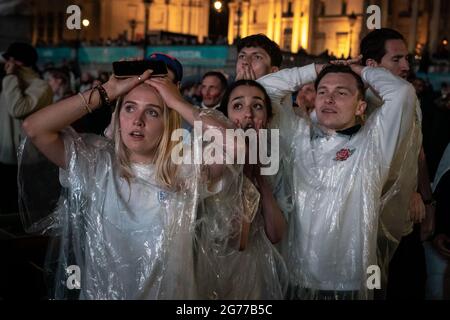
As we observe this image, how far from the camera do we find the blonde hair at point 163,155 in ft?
7.54

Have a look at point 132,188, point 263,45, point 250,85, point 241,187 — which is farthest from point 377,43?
point 132,188

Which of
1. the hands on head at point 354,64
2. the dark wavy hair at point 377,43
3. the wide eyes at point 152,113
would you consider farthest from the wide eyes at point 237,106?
the dark wavy hair at point 377,43

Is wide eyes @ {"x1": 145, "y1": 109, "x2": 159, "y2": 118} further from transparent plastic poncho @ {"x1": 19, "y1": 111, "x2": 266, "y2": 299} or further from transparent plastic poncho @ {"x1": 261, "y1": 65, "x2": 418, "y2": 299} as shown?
transparent plastic poncho @ {"x1": 261, "y1": 65, "x2": 418, "y2": 299}

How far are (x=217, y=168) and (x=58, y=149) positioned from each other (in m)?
0.68

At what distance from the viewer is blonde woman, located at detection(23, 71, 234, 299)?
7.39ft

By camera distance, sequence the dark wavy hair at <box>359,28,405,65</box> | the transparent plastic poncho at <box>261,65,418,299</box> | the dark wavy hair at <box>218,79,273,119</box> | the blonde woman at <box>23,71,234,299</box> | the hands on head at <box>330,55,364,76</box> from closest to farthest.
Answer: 1. the blonde woman at <box>23,71,234,299</box>
2. the transparent plastic poncho at <box>261,65,418,299</box>
3. the dark wavy hair at <box>218,79,273,119</box>
4. the hands on head at <box>330,55,364,76</box>
5. the dark wavy hair at <box>359,28,405,65</box>

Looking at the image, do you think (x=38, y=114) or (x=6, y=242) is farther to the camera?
(x=6, y=242)

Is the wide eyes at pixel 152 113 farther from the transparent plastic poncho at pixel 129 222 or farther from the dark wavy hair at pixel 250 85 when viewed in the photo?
the dark wavy hair at pixel 250 85

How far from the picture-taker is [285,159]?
2.81 meters

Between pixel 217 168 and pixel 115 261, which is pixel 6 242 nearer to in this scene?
pixel 115 261

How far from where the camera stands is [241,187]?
2.39 metres

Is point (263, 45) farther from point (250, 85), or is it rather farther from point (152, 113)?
point (152, 113)

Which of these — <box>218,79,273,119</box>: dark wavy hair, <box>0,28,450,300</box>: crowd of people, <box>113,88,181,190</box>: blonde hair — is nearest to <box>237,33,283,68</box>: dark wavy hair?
<box>0,28,450,300</box>: crowd of people
